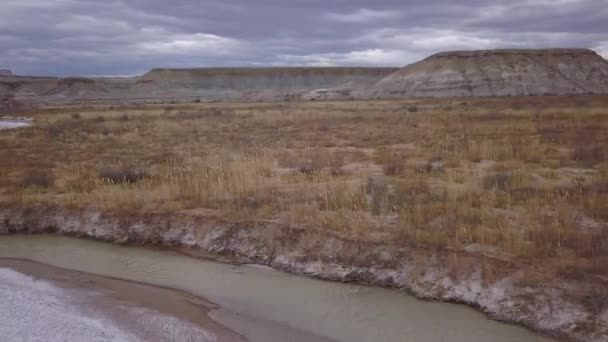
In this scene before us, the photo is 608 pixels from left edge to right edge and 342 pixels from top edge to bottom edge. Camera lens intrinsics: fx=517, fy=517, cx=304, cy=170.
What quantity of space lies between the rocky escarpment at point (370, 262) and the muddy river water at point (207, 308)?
238 millimetres

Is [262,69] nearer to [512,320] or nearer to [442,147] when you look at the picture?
[442,147]

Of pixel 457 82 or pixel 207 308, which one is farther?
pixel 457 82

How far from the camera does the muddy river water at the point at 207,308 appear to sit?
599 centimetres

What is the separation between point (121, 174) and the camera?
518 inches

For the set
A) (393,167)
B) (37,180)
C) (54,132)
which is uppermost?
(393,167)

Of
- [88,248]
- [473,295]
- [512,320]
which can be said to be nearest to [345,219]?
[473,295]

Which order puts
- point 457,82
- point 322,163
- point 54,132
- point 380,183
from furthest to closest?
point 457,82 < point 54,132 < point 322,163 < point 380,183

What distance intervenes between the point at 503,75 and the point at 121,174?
295ft

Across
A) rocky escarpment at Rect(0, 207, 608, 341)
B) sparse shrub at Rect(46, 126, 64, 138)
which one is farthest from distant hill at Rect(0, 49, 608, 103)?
rocky escarpment at Rect(0, 207, 608, 341)

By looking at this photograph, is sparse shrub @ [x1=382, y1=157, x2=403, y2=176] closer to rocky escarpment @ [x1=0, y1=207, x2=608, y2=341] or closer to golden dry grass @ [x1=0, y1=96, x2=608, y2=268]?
golden dry grass @ [x1=0, y1=96, x2=608, y2=268]

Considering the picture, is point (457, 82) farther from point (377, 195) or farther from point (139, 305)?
point (139, 305)

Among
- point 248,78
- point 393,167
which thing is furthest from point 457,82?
point 248,78

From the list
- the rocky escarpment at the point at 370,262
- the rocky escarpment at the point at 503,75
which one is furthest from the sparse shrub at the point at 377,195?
the rocky escarpment at the point at 503,75

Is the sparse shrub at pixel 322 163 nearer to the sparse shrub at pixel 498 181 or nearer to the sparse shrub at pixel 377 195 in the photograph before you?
the sparse shrub at pixel 377 195
